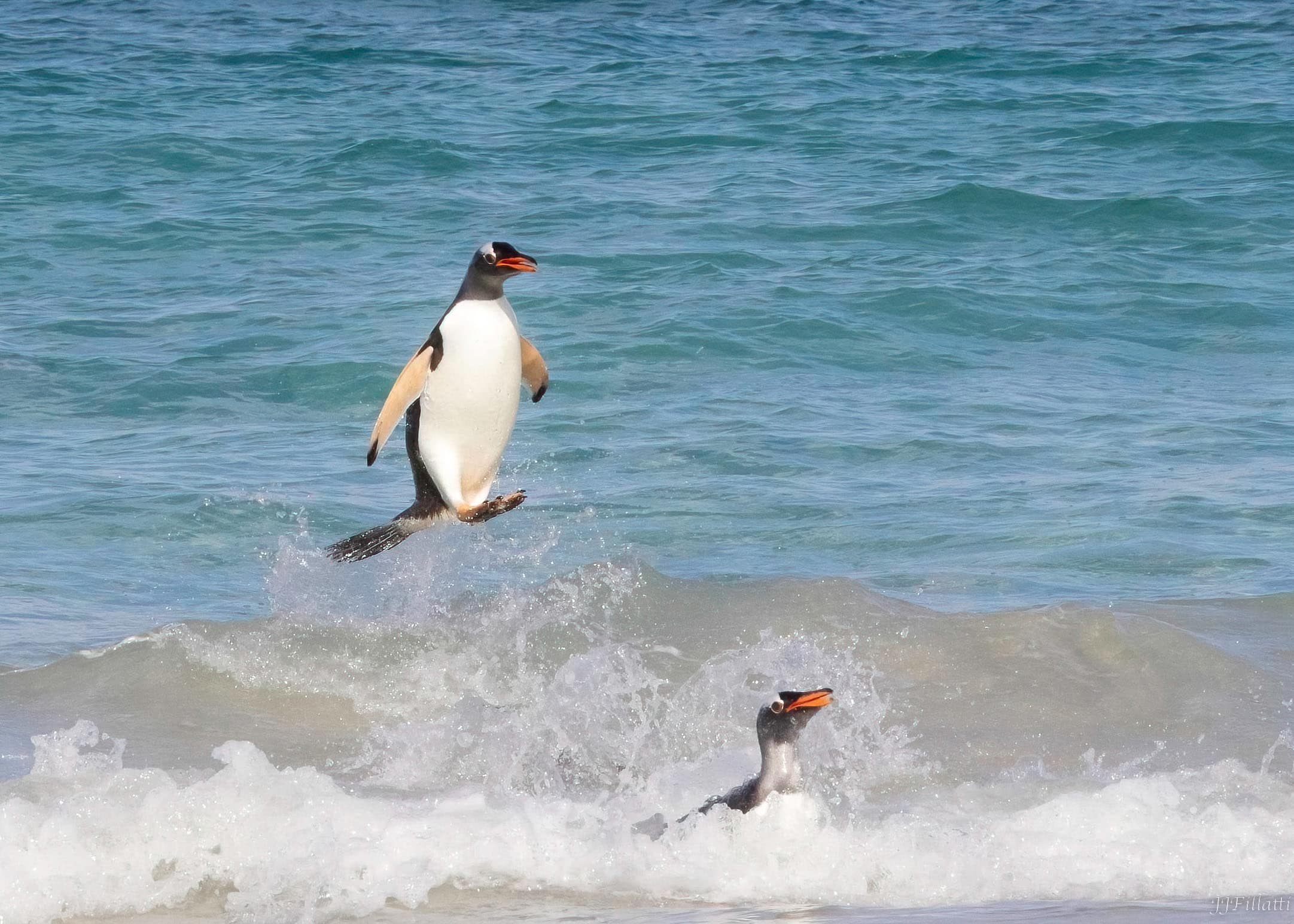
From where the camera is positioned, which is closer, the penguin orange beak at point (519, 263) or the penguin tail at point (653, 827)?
the penguin tail at point (653, 827)

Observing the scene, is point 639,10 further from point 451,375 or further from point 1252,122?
point 451,375

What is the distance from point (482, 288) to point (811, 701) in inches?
83.8

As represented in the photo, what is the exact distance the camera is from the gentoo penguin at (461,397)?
6.02 metres

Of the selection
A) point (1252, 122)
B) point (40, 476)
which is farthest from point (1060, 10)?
point (40, 476)

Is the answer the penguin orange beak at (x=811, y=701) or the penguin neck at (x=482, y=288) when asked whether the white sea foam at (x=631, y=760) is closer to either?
the penguin orange beak at (x=811, y=701)

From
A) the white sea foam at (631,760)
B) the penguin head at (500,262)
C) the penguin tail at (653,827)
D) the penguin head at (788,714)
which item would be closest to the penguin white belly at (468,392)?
the penguin head at (500,262)

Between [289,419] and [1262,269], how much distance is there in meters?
7.08

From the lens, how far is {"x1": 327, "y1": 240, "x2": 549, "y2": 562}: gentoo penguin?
602cm

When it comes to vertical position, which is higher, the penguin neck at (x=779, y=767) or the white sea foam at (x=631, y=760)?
the penguin neck at (x=779, y=767)

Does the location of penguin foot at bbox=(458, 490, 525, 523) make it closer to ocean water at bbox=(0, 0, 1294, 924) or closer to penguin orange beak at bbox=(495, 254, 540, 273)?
ocean water at bbox=(0, 0, 1294, 924)

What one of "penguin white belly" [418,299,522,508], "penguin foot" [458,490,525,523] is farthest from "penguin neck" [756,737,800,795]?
"penguin white belly" [418,299,522,508]

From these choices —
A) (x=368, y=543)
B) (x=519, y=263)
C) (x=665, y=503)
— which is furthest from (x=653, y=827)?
(x=665, y=503)

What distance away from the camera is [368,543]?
5844mm

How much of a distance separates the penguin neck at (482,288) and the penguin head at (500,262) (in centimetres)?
2
